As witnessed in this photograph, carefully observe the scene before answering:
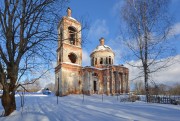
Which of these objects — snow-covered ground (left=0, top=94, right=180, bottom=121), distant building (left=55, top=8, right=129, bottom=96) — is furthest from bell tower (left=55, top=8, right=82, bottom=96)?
snow-covered ground (left=0, top=94, right=180, bottom=121)

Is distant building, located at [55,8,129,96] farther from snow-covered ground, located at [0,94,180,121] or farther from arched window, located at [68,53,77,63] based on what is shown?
snow-covered ground, located at [0,94,180,121]

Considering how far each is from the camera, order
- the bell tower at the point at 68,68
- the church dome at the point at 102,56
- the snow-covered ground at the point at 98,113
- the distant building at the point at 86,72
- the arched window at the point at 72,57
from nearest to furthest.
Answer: the snow-covered ground at the point at 98,113
the bell tower at the point at 68,68
the distant building at the point at 86,72
the arched window at the point at 72,57
the church dome at the point at 102,56

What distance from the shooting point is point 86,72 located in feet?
124

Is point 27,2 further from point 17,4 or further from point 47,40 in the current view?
point 47,40

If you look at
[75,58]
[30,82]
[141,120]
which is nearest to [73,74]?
[75,58]

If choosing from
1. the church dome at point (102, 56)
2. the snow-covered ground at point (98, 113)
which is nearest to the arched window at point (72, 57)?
the church dome at point (102, 56)

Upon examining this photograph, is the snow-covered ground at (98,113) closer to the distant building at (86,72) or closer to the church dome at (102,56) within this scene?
the distant building at (86,72)

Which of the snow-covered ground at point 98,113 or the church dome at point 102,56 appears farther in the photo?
the church dome at point 102,56

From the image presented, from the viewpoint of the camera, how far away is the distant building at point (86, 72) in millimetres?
34750

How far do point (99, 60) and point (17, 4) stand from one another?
3365 centimetres

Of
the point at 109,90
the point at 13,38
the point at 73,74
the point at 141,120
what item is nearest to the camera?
the point at 141,120

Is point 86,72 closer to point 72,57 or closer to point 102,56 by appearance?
point 72,57

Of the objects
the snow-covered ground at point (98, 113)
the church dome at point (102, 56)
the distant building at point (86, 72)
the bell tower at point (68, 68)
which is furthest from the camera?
the church dome at point (102, 56)

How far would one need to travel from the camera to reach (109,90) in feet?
129
